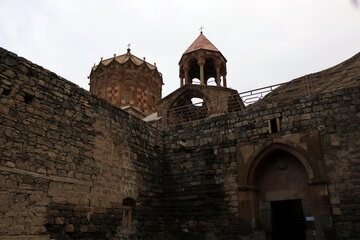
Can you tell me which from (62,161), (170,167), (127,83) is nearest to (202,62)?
(127,83)

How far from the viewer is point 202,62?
59.3 ft

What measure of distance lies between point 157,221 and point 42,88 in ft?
16.5

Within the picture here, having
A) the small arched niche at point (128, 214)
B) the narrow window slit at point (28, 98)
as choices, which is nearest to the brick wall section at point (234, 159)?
the small arched niche at point (128, 214)

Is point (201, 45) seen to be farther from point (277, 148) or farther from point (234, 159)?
point (277, 148)

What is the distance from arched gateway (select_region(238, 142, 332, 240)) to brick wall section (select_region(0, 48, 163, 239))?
2.86m

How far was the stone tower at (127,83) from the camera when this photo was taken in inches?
822

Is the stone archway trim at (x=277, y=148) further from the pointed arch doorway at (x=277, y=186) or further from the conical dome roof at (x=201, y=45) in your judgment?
the conical dome roof at (x=201, y=45)

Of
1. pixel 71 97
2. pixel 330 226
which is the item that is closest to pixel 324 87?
pixel 330 226

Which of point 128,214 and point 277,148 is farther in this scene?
point 277,148

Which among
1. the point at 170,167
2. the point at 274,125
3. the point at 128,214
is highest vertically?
the point at 274,125

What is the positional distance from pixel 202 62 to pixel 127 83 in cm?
579

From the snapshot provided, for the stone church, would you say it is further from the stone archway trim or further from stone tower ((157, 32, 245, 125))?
stone tower ((157, 32, 245, 125))

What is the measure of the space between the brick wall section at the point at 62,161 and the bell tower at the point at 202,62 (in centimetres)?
974

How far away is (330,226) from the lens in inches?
295
